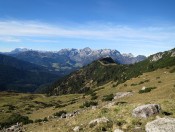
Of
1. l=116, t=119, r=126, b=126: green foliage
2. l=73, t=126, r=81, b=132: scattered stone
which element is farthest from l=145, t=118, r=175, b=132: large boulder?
l=73, t=126, r=81, b=132: scattered stone

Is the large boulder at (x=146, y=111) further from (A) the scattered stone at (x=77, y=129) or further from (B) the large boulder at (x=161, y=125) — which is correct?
(A) the scattered stone at (x=77, y=129)

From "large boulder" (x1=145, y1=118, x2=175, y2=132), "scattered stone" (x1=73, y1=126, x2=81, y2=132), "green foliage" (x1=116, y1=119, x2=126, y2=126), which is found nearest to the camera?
"large boulder" (x1=145, y1=118, x2=175, y2=132)

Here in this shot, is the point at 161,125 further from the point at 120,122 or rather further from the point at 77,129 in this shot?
the point at 77,129

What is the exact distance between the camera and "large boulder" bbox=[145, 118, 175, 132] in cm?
A: 2030

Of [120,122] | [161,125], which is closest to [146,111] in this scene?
[120,122]

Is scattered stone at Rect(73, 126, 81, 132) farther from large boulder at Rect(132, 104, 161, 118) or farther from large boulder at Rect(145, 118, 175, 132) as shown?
large boulder at Rect(145, 118, 175, 132)

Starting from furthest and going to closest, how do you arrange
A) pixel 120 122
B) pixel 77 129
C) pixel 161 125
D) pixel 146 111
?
pixel 77 129
pixel 146 111
pixel 120 122
pixel 161 125

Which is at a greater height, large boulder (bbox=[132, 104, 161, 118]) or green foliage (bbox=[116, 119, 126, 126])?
large boulder (bbox=[132, 104, 161, 118])

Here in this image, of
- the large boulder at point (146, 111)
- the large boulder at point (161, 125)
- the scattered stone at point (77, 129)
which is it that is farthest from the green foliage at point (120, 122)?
the scattered stone at point (77, 129)

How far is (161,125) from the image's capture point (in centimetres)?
2095

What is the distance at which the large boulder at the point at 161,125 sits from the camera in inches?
799

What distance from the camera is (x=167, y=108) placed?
26766 millimetres

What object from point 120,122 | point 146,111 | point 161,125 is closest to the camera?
point 161,125

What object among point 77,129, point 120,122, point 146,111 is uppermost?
point 146,111
